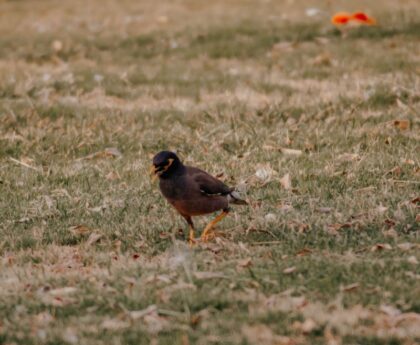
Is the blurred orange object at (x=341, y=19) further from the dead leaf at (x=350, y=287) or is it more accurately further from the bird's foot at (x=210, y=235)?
the dead leaf at (x=350, y=287)

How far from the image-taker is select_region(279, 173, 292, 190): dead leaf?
686 centimetres

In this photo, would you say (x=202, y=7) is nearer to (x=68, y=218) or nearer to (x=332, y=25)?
(x=332, y=25)

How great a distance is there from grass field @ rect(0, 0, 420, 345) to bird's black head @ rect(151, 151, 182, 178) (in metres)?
0.46

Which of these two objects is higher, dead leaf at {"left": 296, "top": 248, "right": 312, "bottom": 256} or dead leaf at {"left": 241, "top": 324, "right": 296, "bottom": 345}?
dead leaf at {"left": 241, "top": 324, "right": 296, "bottom": 345}

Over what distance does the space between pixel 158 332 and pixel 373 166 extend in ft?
11.3

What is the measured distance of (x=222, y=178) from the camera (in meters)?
7.29

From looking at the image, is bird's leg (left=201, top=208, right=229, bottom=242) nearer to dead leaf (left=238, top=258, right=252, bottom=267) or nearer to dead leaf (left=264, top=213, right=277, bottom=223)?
dead leaf (left=264, top=213, right=277, bottom=223)

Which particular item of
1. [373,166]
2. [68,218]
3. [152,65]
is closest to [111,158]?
[68,218]

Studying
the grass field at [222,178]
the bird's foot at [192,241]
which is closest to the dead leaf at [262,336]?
the grass field at [222,178]

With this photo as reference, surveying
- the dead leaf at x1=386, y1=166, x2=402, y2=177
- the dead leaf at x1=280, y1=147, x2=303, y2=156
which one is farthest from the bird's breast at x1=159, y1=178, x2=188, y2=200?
the dead leaf at x1=280, y1=147, x2=303, y2=156

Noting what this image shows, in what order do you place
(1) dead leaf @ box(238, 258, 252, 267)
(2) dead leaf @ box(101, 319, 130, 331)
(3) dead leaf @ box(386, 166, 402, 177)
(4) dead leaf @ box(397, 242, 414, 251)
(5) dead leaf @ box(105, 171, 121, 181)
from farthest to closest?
(5) dead leaf @ box(105, 171, 121, 181)
(3) dead leaf @ box(386, 166, 402, 177)
(4) dead leaf @ box(397, 242, 414, 251)
(1) dead leaf @ box(238, 258, 252, 267)
(2) dead leaf @ box(101, 319, 130, 331)

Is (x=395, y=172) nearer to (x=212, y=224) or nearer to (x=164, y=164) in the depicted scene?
(x=212, y=224)

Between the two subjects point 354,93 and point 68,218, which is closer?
point 68,218

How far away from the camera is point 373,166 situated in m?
7.23
